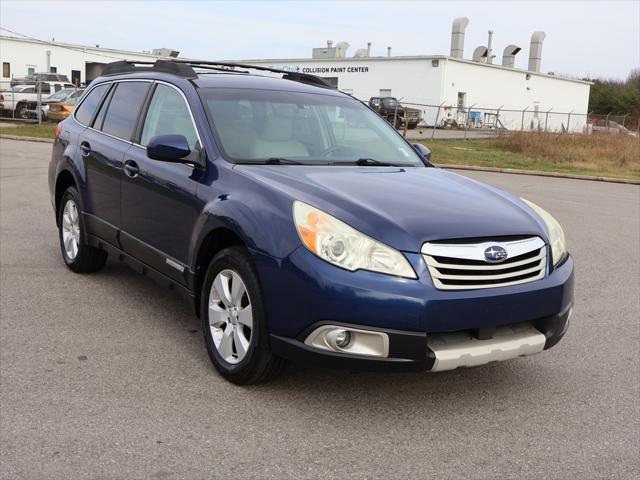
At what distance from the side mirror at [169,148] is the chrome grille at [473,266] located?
1727mm

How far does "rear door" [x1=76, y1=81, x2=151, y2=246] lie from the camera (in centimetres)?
555

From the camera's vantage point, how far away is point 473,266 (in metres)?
3.64

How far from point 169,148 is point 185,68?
1.16 meters

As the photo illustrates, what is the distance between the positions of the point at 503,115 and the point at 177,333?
5252 cm

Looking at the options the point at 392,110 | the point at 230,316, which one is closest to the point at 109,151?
the point at 230,316

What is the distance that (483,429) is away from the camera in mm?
3742

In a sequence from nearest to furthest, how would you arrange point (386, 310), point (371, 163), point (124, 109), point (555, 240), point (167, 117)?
1. point (386, 310)
2. point (555, 240)
3. point (371, 163)
4. point (167, 117)
5. point (124, 109)

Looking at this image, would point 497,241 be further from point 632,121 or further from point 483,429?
point 632,121

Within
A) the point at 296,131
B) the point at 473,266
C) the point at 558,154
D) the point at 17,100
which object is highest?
the point at 296,131

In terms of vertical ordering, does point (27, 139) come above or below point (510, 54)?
below

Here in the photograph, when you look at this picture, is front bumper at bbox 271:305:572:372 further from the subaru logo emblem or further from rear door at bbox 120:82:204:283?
rear door at bbox 120:82:204:283

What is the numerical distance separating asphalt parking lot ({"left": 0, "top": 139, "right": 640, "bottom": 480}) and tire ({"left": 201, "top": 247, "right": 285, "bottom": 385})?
14cm

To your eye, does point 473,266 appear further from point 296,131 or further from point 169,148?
point 169,148

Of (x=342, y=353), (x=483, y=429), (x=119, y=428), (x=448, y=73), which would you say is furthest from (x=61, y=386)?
(x=448, y=73)
